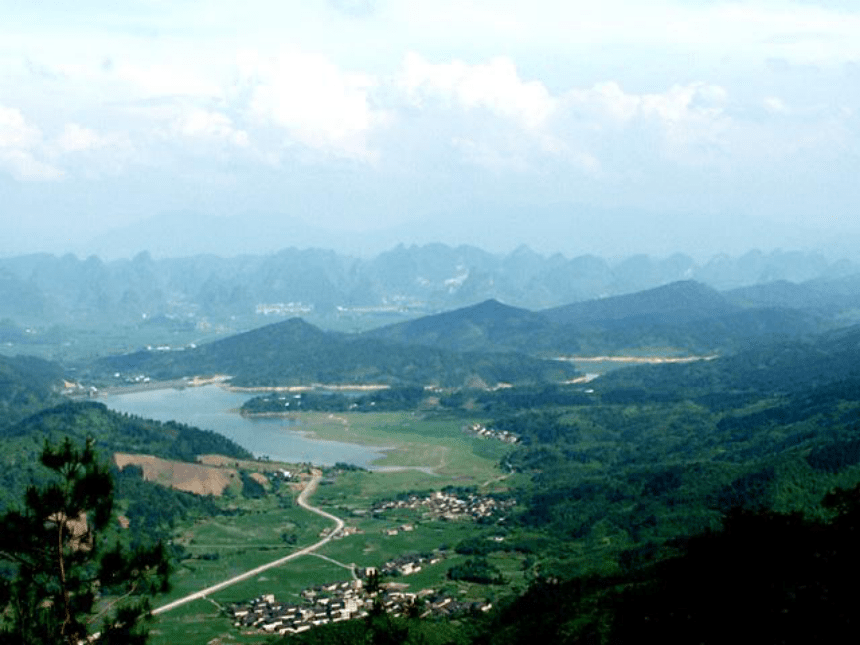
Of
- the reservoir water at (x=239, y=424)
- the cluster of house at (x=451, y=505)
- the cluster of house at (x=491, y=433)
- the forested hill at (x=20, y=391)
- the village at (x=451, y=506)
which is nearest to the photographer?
the village at (x=451, y=506)

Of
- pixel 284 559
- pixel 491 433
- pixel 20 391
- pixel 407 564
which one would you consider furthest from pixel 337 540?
pixel 20 391

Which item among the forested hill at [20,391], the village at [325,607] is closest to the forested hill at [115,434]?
the forested hill at [20,391]

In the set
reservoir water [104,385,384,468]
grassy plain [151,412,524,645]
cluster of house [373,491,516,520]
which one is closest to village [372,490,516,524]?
cluster of house [373,491,516,520]

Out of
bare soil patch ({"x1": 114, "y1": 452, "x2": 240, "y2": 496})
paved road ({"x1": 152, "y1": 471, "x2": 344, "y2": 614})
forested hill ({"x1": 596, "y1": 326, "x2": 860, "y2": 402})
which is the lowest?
paved road ({"x1": 152, "y1": 471, "x2": 344, "y2": 614})

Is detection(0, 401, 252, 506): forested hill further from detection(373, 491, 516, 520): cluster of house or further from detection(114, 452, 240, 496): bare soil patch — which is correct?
detection(373, 491, 516, 520): cluster of house

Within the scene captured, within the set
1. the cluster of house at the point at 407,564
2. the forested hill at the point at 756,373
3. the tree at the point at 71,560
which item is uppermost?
the tree at the point at 71,560

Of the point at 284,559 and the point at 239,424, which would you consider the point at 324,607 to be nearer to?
the point at 284,559

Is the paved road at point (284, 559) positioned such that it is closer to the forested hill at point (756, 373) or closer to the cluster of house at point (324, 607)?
the cluster of house at point (324, 607)
